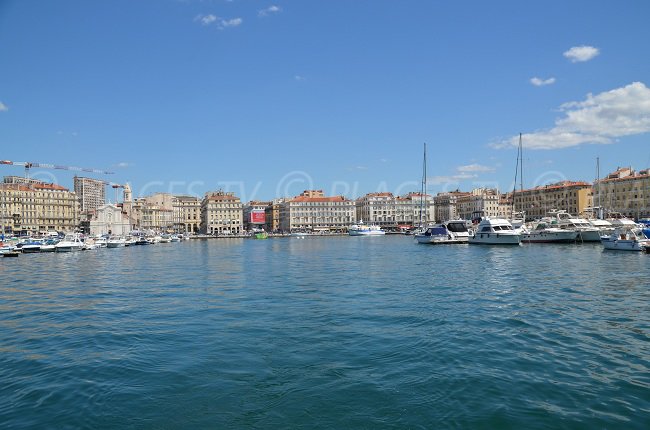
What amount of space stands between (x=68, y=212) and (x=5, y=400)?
13056 cm

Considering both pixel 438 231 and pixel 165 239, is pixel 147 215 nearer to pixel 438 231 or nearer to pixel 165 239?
pixel 165 239

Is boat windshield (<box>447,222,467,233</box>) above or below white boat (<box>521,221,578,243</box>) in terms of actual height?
above

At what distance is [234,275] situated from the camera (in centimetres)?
2506

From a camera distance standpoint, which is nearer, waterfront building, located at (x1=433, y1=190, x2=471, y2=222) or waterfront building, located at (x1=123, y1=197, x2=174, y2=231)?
waterfront building, located at (x1=123, y1=197, x2=174, y2=231)

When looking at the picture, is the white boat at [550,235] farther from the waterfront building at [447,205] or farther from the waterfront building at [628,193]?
the waterfront building at [447,205]

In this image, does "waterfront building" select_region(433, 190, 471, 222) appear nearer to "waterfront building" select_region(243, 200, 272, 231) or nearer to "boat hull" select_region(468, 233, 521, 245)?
"waterfront building" select_region(243, 200, 272, 231)

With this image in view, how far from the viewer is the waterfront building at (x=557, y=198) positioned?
109 metres

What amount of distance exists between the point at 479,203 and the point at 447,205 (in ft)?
56.4

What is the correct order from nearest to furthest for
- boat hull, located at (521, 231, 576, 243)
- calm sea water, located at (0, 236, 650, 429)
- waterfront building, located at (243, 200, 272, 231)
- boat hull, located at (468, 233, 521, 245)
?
calm sea water, located at (0, 236, 650, 429)
boat hull, located at (468, 233, 521, 245)
boat hull, located at (521, 231, 576, 243)
waterfront building, located at (243, 200, 272, 231)

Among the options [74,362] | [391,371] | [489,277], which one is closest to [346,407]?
[391,371]

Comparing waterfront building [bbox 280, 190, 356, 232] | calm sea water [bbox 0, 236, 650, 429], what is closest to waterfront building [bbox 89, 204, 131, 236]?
waterfront building [bbox 280, 190, 356, 232]

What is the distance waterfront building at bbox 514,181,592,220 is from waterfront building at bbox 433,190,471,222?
2705 centimetres

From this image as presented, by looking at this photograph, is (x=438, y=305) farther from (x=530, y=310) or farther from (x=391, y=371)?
(x=391, y=371)

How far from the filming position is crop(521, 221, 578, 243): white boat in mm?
49781
